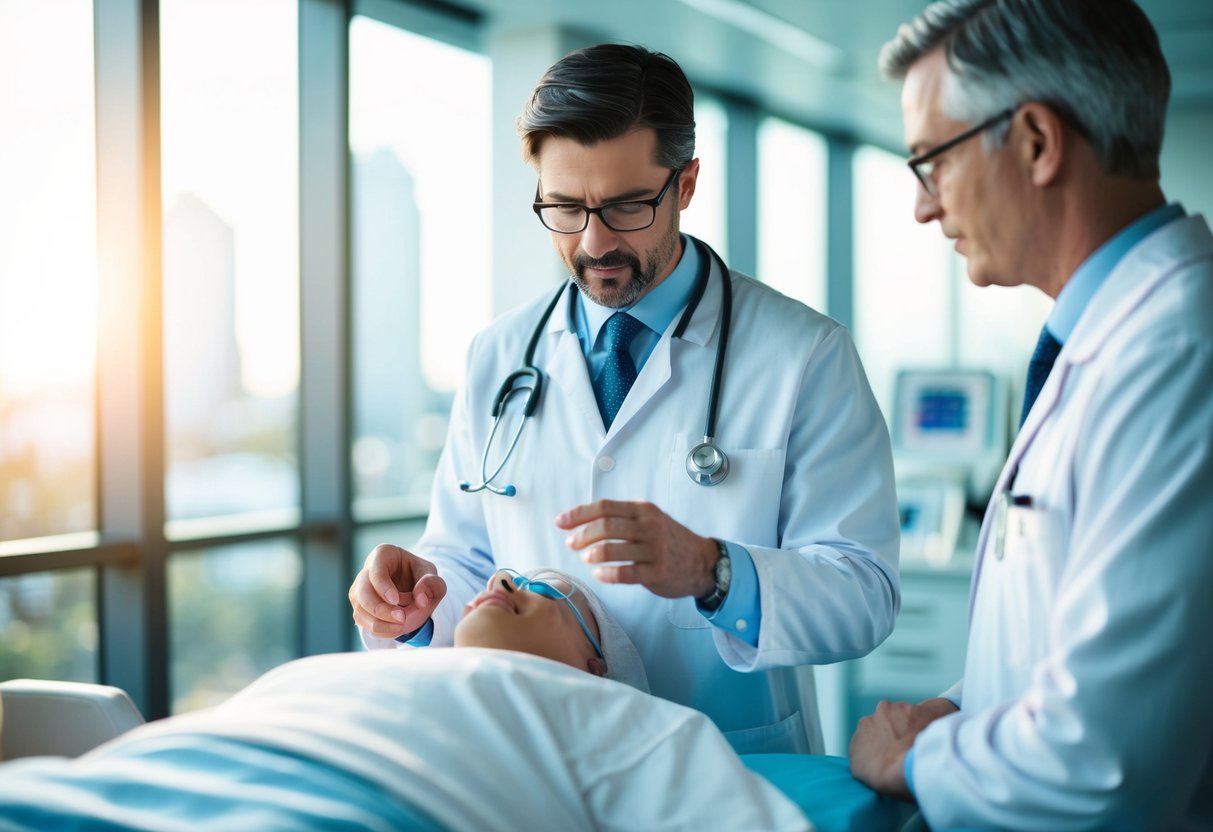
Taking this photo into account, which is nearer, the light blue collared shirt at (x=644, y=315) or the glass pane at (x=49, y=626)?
the light blue collared shirt at (x=644, y=315)

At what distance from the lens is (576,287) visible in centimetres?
188

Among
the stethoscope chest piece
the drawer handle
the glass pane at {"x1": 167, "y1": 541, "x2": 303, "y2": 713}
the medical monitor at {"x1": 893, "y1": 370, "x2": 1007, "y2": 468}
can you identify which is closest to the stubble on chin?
the stethoscope chest piece

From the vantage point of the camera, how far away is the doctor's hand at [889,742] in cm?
125

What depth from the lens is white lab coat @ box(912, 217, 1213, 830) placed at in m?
0.97

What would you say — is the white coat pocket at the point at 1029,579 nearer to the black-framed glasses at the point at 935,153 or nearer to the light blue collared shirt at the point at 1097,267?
the light blue collared shirt at the point at 1097,267

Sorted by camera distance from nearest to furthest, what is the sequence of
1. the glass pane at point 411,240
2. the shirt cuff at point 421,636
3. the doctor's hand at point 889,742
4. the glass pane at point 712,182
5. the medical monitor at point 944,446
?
the doctor's hand at point 889,742 < the shirt cuff at point 421,636 < the medical monitor at point 944,446 < the glass pane at point 411,240 < the glass pane at point 712,182

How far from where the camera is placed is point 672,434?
5.49 feet

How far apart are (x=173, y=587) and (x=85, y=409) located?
0.60 metres

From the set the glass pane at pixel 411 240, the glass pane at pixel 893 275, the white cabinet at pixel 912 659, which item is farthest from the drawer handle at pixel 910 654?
the glass pane at pixel 893 275

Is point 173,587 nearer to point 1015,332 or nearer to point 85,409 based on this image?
point 85,409

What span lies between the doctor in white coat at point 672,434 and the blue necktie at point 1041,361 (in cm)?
33

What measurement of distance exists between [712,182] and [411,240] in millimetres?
2089

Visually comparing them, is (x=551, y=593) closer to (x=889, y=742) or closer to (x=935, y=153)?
(x=889, y=742)

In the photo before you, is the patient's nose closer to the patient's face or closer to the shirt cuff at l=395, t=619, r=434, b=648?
the patient's face
